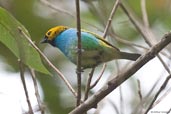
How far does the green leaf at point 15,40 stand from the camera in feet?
6.32

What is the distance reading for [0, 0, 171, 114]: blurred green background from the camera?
356cm

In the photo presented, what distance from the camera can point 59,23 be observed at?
395 centimetres

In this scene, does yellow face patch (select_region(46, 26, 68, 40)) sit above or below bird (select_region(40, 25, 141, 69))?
above

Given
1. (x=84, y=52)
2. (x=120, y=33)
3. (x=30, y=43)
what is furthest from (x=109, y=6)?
(x=30, y=43)

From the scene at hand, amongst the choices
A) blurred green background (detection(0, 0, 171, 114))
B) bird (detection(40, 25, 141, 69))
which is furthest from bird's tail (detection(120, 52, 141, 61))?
blurred green background (detection(0, 0, 171, 114))

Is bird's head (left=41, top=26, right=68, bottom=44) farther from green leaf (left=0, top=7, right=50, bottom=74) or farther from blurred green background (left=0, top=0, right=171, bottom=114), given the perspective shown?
green leaf (left=0, top=7, right=50, bottom=74)

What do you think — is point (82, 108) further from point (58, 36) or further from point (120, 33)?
point (120, 33)

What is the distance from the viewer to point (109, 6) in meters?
3.94

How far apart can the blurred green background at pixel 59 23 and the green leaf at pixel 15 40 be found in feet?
4.81

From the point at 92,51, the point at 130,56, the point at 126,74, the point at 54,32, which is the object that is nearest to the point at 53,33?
the point at 54,32

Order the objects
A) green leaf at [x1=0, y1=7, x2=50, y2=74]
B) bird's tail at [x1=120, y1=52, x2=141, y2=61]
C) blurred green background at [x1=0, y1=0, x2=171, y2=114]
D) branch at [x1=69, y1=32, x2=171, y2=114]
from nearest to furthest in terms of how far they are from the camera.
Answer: branch at [x1=69, y1=32, x2=171, y2=114], green leaf at [x1=0, y1=7, x2=50, y2=74], bird's tail at [x1=120, y1=52, x2=141, y2=61], blurred green background at [x1=0, y1=0, x2=171, y2=114]

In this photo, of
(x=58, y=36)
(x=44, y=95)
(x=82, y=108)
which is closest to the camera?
(x=82, y=108)

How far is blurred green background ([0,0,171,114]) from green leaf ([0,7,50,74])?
1466mm

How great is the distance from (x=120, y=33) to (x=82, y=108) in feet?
7.50
